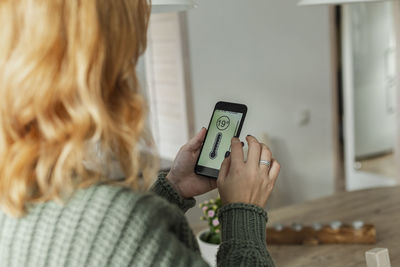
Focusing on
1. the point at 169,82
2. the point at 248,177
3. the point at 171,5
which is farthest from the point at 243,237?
the point at 169,82

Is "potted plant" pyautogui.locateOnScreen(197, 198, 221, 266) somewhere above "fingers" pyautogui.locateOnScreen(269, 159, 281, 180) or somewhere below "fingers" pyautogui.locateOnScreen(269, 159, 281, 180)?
below

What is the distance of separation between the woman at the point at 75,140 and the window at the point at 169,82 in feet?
8.58

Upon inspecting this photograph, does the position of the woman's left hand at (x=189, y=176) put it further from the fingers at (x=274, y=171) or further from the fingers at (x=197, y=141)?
the fingers at (x=274, y=171)

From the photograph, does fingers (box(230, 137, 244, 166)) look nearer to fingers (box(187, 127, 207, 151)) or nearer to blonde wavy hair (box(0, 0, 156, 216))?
fingers (box(187, 127, 207, 151))

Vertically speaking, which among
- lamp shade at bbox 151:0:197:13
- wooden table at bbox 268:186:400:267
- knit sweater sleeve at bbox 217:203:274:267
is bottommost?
wooden table at bbox 268:186:400:267

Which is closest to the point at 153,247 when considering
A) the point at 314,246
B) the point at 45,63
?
the point at 45,63

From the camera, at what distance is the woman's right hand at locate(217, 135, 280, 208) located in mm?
1157

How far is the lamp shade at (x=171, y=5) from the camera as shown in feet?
4.82

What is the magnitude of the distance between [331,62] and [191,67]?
115 cm

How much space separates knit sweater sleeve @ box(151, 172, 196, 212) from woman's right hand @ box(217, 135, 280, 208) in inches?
7.9

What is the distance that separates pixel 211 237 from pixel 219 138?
376 millimetres

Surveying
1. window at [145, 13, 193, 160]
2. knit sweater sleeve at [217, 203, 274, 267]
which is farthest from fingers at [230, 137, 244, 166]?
window at [145, 13, 193, 160]

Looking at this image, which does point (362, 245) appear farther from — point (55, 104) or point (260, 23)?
point (260, 23)

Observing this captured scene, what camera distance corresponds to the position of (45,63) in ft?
2.65
